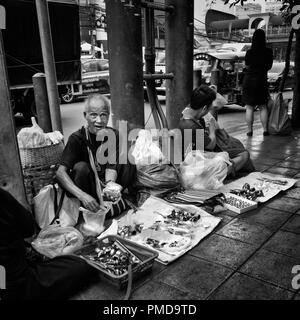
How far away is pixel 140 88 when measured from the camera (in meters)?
3.74

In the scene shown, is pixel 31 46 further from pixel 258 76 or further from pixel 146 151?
pixel 146 151

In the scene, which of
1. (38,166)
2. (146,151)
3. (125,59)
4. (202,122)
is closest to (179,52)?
(202,122)

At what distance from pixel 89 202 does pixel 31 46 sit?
6.79 m

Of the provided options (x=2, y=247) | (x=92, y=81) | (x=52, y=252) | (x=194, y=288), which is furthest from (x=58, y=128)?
(x=92, y=81)

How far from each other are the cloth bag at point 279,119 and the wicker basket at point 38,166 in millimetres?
4459

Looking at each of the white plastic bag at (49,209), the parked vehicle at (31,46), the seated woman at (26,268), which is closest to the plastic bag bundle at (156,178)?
the white plastic bag at (49,209)

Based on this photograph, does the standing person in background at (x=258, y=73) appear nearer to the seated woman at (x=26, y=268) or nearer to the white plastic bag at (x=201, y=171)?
the white plastic bag at (x=201, y=171)

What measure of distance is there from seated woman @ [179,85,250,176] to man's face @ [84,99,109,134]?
1119 millimetres

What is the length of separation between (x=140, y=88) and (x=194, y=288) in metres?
2.30

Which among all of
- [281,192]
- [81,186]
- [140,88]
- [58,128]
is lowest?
[281,192]

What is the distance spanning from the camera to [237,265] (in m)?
2.36

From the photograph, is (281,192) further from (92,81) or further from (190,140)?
(92,81)

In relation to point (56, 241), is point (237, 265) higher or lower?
lower
